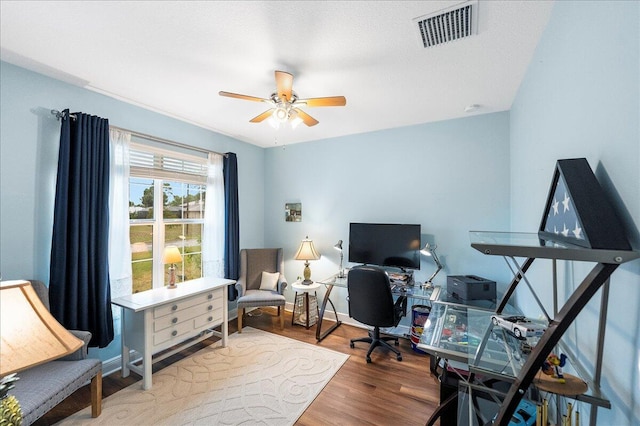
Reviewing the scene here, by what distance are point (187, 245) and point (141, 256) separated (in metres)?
0.54

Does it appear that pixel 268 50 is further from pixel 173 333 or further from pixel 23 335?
pixel 173 333

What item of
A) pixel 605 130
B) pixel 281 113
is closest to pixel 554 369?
pixel 605 130

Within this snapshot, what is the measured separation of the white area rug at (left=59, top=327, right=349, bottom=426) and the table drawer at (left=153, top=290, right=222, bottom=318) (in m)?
0.58

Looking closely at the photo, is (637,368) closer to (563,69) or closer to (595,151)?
(595,151)

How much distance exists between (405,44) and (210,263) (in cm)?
319

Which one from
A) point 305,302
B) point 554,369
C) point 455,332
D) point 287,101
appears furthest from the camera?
point 305,302

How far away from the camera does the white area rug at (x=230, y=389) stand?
1.88m

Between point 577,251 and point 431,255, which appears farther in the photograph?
point 431,255

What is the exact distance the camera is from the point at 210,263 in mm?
3381

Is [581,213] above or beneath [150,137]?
beneath

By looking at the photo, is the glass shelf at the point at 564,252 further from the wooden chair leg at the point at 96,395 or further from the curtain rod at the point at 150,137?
the curtain rod at the point at 150,137

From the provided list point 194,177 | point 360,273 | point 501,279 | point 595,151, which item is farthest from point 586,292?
point 194,177

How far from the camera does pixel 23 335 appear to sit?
837mm

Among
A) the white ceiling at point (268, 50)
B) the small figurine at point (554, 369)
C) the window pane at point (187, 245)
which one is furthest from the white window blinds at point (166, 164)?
the small figurine at point (554, 369)
